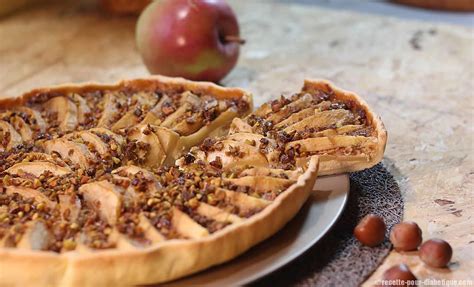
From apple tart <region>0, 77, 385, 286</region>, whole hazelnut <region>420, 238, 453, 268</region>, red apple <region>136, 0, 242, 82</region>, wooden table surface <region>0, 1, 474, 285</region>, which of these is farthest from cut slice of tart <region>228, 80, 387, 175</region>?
red apple <region>136, 0, 242, 82</region>

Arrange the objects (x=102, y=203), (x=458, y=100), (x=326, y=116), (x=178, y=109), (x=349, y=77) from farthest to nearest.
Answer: (x=349, y=77) < (x=458, y=100) < (x=178, y=109) < (x=326, y=116) < (x=102, y=203)

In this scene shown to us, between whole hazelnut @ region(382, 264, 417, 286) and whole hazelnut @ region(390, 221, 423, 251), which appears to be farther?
whole hazelnut @ region(390, 221, 423, 251)

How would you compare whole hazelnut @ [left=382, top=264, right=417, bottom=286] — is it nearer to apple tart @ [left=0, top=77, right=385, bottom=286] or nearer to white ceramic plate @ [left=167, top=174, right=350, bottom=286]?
white ceramic plate @ [left=167, top=174, right=350, bottom=286]

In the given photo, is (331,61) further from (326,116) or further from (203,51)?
(326,116)

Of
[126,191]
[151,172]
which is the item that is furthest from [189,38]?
[126,191]

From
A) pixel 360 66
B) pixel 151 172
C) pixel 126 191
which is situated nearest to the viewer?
pixel 126 191

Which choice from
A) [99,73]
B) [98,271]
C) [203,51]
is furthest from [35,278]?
[99,73]

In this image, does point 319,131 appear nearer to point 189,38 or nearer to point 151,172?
point 151,172
